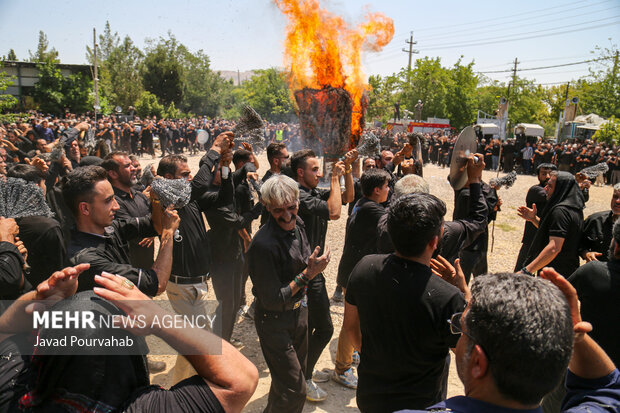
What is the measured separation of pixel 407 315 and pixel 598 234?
332 centimetres

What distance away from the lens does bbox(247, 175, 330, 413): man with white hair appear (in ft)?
9.95

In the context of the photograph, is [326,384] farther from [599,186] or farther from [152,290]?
[599,186]

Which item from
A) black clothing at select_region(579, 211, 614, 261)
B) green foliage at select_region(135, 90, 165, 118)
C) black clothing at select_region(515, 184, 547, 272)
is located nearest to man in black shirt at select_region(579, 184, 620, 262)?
black clothing at select_region(579, 211, 614, 261)

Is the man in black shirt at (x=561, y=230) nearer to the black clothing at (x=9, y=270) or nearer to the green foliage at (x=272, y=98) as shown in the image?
the black clothing at (x=9, y=270)

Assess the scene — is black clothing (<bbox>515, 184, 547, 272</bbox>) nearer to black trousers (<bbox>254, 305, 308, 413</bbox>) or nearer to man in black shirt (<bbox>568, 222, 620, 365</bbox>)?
man in black shirt (<bbox>568, 222, 620, 365</bbox>)

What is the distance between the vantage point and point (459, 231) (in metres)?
3.14

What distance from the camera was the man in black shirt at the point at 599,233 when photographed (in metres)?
4.02

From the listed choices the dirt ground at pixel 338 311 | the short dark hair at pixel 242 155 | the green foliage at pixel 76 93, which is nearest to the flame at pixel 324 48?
the dirt ground at pixel 338 311

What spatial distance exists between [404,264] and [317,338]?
2029 mm

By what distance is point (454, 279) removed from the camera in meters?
2.35

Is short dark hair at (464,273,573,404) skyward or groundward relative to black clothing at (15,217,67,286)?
skyward

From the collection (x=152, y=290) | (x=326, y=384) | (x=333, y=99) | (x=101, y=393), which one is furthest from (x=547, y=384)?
(x=333, y=99)

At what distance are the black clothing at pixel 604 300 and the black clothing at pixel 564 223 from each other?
6.16 ft

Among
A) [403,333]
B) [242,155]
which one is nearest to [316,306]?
[403,333]
